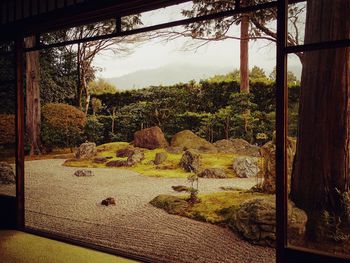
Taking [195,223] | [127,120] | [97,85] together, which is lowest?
[195,223]

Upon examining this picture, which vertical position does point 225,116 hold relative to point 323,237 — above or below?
above

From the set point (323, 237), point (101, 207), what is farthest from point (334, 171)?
point (101, 207)

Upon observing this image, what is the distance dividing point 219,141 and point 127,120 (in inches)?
139

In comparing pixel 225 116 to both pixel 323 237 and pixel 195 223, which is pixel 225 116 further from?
pixel 323 237

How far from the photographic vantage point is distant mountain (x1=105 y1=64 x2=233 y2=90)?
10.9 meters

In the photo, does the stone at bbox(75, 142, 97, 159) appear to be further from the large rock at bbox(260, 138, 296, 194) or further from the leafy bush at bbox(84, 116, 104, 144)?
the large rock at bbox(260, 138, 296, 194)

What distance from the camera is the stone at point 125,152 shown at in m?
9.68

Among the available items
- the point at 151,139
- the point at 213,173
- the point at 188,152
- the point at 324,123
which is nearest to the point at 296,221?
the point at 324,123

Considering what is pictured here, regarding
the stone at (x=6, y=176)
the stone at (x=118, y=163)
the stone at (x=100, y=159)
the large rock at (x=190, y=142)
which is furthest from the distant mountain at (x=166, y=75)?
the stone at (x=6, y=176)

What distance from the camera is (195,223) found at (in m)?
4.75

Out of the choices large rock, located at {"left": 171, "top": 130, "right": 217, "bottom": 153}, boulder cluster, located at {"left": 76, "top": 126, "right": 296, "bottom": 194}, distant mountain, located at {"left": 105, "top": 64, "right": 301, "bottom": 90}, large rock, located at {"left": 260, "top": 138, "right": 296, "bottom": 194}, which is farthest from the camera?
distant mountain, located at {"left": 105, "top": 64, "right": 301, "bottom": 90}

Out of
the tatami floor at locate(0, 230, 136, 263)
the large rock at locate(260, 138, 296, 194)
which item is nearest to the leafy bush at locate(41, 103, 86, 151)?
the large rock at locate(260, 138, 296, 194)

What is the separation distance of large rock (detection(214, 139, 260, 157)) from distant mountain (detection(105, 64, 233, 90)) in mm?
2386

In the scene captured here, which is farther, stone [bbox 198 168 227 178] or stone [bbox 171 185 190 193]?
stone [bbox 198 168 227 178]
